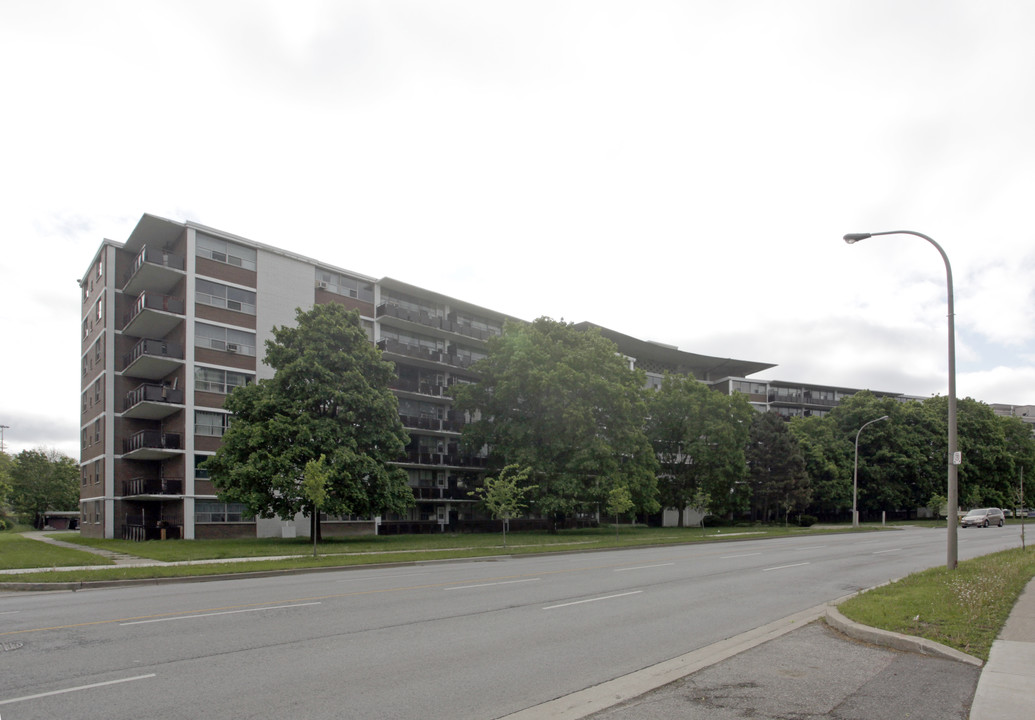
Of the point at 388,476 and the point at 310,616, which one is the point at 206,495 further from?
the point at 310,616

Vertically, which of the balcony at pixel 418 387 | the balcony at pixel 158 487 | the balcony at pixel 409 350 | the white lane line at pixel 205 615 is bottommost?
the balcony at pixel 158 487

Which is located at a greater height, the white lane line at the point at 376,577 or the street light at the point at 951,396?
the street light at the point at 951,396

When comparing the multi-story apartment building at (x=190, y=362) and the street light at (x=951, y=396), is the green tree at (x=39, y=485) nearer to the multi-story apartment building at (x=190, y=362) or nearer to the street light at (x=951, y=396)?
the multi-story apartment building at (x=190, y=362)

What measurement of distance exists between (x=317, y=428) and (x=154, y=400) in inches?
517

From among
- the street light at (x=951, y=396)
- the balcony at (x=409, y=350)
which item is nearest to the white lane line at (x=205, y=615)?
the street light at (x=951, y=396)

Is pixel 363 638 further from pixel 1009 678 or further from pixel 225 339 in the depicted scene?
pixel 225 339

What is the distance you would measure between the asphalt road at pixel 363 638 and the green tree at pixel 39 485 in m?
87.8

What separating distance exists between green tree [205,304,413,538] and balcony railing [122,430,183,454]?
765cm

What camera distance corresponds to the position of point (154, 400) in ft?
134

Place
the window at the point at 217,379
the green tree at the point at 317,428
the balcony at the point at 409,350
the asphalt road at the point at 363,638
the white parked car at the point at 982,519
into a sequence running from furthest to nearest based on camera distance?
the white parked car at the point at 982,519 → the balcony at the point at 409,350 → the window at the point at 217,379 → the green tree at the point at 317,428 → the asphalt road at the point at 363,638

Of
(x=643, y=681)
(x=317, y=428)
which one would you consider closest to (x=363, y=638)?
(x=643, y=681)

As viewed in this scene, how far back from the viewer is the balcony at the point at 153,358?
41.0 metres

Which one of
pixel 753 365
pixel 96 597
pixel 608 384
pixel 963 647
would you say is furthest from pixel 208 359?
pixel 753 365

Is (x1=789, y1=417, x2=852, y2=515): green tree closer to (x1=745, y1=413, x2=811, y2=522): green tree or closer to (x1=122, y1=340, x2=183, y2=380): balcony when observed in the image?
(x1=745, y1=413, x2=811, y2=522): green tree
